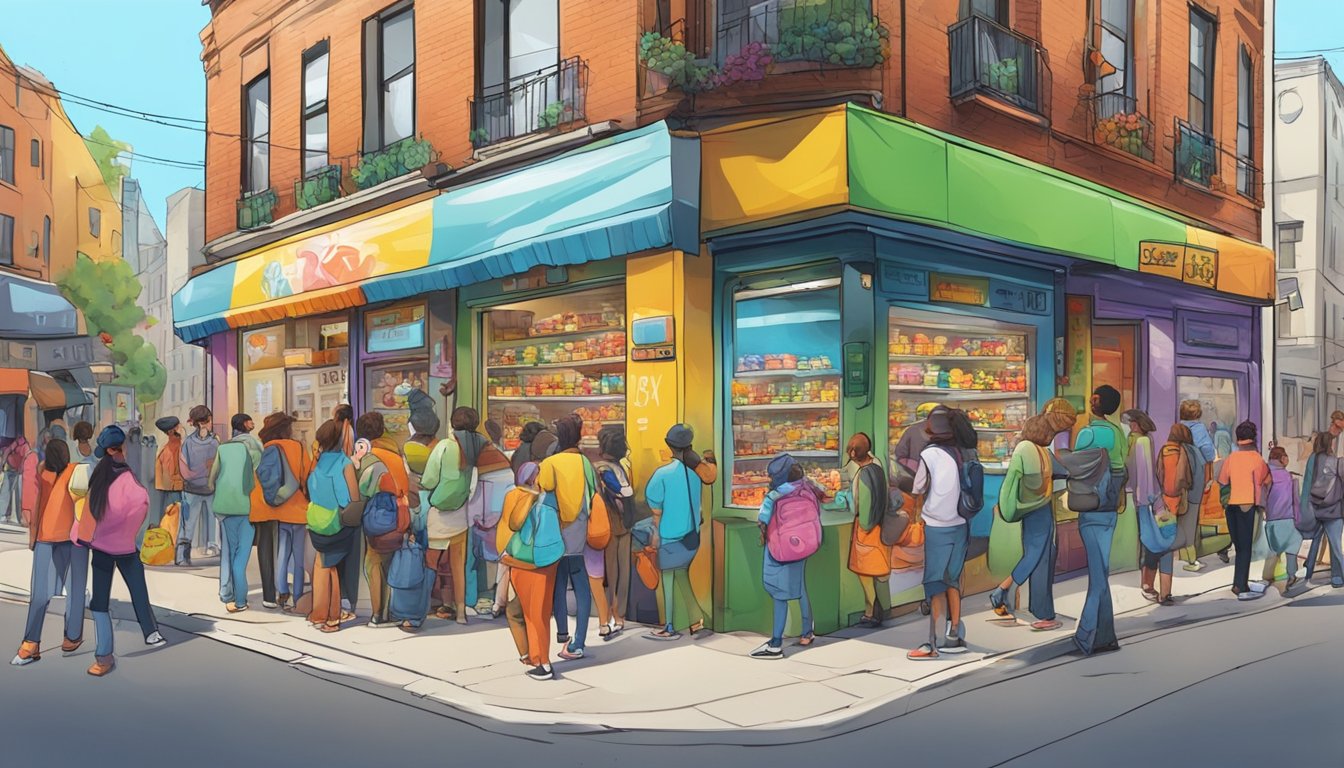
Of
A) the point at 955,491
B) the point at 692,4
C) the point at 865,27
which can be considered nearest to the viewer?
the point at 955,491

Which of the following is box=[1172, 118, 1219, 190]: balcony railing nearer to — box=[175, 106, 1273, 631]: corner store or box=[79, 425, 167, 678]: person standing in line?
box=[175, 106, 1273, 631]: corner store

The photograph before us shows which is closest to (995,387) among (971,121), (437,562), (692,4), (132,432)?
(971,121)

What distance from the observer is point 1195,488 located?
32.3 feet

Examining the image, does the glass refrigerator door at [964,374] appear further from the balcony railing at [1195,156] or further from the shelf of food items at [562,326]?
the balcony railing at [1195,156]

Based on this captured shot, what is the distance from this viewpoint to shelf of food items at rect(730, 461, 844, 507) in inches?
341

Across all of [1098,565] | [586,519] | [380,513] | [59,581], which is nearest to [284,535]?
[380,513]

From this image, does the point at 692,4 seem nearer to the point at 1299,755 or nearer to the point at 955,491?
the point at 955,491

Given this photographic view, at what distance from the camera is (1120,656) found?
7.34m

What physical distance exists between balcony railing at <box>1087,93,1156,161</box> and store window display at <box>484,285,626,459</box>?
6240mm

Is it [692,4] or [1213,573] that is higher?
[692,4]

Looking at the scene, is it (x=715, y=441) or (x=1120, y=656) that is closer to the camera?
(x=1120, y=656)

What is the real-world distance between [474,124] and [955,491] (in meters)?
Result: 7.08

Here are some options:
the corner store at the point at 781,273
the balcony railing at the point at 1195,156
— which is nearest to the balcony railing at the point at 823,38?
the corner store at the point at 781,273

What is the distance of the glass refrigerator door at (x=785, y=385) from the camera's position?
28.0ft
